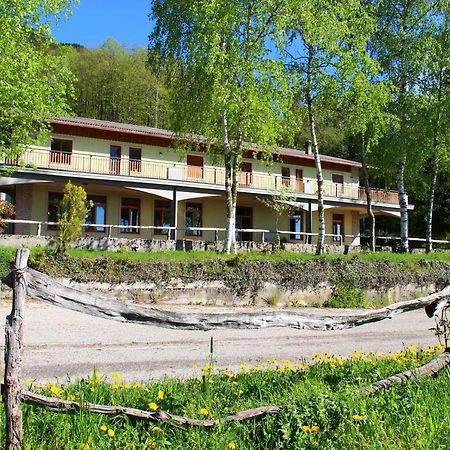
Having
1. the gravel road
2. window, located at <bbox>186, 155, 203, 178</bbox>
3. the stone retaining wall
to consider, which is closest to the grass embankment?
Answer: the gravel road

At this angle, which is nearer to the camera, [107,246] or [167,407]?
[167,407]

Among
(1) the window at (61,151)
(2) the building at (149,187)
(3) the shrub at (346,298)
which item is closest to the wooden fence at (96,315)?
(3) the shrub at (346,298)

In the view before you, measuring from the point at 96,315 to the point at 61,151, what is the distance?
26075 millimetres

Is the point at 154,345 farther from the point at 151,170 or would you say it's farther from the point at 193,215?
the point at 193,215

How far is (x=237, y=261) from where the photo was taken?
20.5 meters

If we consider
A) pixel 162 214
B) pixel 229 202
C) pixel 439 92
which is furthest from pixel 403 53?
pixel 162 214

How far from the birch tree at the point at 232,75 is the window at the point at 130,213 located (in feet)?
30.5

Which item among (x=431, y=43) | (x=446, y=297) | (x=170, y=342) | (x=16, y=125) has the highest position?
(x=431, y=43)

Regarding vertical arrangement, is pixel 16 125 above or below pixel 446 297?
above

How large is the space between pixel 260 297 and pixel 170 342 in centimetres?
966

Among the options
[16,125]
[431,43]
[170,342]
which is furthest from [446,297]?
[431,43]

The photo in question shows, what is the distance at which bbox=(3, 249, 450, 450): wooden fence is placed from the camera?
10.8 feet

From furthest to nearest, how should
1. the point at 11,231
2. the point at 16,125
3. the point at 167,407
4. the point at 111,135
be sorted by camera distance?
the point at 111,135, the point at 11,231, the point at 16,125, the point at 167,407

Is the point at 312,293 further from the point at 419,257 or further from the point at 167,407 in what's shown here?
the point at 167,407
